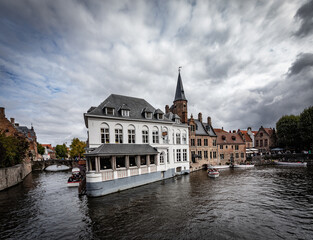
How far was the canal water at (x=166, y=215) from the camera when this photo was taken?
34.7ft

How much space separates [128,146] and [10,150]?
23071 millimetres

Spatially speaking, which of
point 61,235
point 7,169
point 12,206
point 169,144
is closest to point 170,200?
point 61,235

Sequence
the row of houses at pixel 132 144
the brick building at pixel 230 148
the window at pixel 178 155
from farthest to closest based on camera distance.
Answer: the brick building at pixel 230 148 → the window at pixel 178 155 → the row of houses at pixel 132 144

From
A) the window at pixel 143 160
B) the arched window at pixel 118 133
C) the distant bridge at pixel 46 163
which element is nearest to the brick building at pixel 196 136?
the window at pixel 143 160

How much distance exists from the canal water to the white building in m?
2.34

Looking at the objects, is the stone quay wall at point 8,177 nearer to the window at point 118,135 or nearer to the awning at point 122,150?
the awning at point 122,150

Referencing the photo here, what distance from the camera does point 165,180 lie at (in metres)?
26.4

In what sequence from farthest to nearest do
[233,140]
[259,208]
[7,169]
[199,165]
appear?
[233,140]
[199,165]
[7,169]
[259,208]

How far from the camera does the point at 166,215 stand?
13109 mm

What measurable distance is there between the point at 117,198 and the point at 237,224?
1222 cm

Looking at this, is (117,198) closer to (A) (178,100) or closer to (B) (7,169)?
(B) (7,169)

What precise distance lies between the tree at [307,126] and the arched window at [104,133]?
5812cm

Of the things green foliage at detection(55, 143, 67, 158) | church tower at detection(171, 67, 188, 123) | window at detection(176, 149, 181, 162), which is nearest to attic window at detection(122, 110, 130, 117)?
window at detection(176, 149, 181, 162)

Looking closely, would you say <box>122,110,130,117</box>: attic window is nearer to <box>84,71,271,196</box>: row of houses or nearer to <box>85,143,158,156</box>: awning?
<box>84,71,271,196</box>: row of houses
